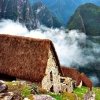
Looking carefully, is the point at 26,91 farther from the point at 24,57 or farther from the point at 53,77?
the point at 53,77

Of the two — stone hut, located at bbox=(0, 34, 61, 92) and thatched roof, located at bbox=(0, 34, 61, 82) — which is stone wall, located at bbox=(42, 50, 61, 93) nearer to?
stone hut, located at bbox=(0, 34, 61, 92)

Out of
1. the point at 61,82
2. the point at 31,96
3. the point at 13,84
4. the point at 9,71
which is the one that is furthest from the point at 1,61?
the point at 31,96

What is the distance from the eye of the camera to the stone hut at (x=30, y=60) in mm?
39750

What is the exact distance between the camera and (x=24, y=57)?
4106 cm

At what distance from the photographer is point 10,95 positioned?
78.7 feet

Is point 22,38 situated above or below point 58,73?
above

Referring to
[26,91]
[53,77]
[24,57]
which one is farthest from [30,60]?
[26,91]

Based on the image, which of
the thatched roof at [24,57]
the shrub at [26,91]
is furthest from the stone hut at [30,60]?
the shrub at [26,91]

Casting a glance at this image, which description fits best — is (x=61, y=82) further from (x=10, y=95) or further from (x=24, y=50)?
(x=10, y=95)

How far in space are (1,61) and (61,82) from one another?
9.52 meters

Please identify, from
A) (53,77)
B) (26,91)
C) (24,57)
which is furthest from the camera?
(53,77)

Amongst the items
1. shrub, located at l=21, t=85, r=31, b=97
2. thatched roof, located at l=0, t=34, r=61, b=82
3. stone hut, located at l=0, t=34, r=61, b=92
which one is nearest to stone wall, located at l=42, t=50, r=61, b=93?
stone hut, located at l=0, t=34, r=61, b=92

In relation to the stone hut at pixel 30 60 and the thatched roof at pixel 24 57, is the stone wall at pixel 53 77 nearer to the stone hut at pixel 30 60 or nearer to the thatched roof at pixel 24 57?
the stone hut at pixel 30 60

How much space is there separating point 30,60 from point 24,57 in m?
0.84
